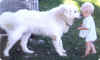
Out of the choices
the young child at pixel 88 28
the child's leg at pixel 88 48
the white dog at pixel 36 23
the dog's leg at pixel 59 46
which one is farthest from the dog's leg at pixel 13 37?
the child's leg at pixel 88 48

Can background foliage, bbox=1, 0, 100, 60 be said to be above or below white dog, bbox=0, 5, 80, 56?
below

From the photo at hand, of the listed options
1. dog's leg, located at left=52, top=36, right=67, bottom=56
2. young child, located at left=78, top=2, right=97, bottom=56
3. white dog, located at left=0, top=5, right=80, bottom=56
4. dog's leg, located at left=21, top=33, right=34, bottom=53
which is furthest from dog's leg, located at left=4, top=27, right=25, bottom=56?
young child, located at left=78, top=2, right=97, bottom=56

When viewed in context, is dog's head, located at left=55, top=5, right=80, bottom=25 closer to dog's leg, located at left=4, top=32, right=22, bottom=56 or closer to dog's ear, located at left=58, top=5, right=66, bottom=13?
dog's ear, located at left=58, top=5, right=66, bottom=13

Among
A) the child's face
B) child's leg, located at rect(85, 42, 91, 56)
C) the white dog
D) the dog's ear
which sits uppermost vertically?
the dog's ear

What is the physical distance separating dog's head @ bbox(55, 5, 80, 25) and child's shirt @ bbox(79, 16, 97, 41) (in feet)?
0.66

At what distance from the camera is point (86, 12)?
3.12 meters

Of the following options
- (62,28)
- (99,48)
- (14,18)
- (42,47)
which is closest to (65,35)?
(62,28)

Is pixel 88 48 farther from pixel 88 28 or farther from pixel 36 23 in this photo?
pixel 36 23

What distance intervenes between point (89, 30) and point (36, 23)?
2.69 ft

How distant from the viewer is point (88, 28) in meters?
3.10

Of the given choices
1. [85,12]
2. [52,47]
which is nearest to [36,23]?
[52,47]

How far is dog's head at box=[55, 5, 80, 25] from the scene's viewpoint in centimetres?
296

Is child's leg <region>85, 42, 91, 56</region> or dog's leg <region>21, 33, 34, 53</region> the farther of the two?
child's leg <region>85, 42, 91, 56</region>

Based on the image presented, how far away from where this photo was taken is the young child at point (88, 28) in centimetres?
311
